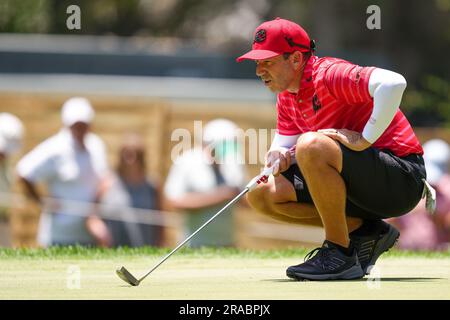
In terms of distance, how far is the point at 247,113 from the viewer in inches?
645

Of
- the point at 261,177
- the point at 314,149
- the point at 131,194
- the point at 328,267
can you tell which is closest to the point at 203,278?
the point at 328,267

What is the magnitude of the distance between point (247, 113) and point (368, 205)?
960cm

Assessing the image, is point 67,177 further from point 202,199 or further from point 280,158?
point 280,158

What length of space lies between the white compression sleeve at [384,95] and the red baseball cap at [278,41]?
1.71 ft

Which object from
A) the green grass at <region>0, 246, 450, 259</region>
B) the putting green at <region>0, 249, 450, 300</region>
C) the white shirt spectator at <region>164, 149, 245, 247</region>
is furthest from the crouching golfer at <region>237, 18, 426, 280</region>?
the white shirt spectator at <region>164, 149, 245, 247</region>

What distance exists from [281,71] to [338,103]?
355 millimetres

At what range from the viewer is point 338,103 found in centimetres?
666

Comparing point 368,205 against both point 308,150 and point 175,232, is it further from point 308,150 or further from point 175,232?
point 175,232

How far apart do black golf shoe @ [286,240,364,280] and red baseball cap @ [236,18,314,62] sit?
107 cm

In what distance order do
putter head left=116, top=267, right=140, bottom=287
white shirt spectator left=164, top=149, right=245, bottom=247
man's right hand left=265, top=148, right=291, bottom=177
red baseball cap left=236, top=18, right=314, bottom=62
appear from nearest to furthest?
putter head left=116, top=267, right=140, bottom=287 < red baseball cap left=236, top=18, right=314, bottom=62 < man's right hand left=265, top=148, right=291, bottom=177 < white shirt spectator left=164, top=149, right=245, bottom=247

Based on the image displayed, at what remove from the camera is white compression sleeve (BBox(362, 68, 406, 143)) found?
628 cm

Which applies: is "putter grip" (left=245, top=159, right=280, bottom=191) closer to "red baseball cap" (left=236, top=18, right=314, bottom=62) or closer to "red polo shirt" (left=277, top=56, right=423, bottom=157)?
"red polo shirt" (left=277, top=56, right=423, bottom=157)

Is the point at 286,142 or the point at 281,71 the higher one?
the point at 281,71

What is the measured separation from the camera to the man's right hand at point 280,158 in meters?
6.89
